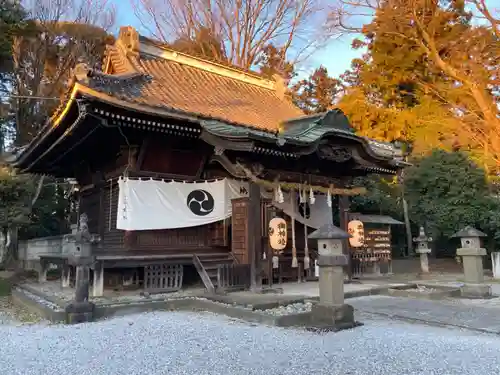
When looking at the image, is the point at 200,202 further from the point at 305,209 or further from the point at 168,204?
the point at 305,209

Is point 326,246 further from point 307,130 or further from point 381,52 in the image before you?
point 381,52

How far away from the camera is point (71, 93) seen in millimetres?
7457

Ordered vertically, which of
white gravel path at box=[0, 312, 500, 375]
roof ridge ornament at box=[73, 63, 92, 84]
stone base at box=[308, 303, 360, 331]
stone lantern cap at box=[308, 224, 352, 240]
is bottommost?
white gravel path at box=[0, 312, 500, 375]

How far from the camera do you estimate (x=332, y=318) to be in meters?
5.22

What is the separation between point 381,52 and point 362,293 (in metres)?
16.5

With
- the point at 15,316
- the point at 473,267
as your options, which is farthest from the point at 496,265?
the point at 15,316

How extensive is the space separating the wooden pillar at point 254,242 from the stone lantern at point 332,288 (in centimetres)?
296

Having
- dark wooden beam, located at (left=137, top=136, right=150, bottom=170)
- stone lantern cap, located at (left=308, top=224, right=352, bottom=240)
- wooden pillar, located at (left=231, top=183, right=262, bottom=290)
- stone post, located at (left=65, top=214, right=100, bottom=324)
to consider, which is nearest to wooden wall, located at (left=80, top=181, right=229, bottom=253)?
wooden pillar, located at (left=231, top=183, right=262, bottom=290)

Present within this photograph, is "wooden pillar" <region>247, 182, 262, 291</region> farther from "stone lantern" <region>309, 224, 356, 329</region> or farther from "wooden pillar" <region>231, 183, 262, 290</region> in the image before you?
"stone lantern" <region>309, 224, 356, 329</region>

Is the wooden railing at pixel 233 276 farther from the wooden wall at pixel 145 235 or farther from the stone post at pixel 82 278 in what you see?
the stone post at pixel 82 278

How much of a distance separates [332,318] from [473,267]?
15.7 ft

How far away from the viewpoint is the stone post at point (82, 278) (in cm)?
586

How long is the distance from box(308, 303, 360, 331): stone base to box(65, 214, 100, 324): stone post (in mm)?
3386

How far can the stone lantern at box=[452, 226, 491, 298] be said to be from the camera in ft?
26.4
